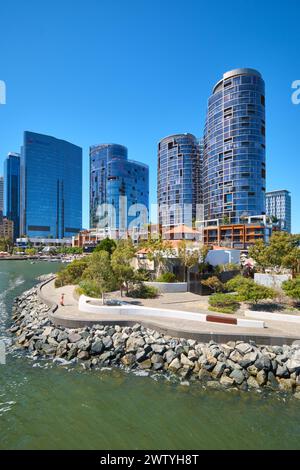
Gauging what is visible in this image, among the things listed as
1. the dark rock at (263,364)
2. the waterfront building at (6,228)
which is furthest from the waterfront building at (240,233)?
the waterfront building at (6,228)

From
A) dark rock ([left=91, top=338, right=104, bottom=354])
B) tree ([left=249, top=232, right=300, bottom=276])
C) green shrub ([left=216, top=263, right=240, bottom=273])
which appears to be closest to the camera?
dark rock ([left=91, top=338, right=104, bottom=354])

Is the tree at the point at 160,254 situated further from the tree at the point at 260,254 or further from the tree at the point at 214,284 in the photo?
the tree at the point at 260,254

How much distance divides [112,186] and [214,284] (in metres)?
141

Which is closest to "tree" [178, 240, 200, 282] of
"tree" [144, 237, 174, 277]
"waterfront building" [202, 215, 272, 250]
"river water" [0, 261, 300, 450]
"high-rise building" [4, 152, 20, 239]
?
"tree" [144, 237, 174, 277]

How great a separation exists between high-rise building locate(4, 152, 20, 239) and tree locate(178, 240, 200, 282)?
175m

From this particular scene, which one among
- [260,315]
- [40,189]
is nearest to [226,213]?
[260,315]

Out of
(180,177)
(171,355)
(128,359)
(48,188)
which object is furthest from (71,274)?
(48,188)

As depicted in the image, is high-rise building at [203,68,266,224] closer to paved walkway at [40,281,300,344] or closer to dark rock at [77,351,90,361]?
paved walkway at [40,281,300,344]

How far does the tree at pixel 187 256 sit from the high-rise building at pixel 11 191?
17467cm

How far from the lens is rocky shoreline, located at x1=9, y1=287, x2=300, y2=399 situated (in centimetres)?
1197

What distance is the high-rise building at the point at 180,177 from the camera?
124 m

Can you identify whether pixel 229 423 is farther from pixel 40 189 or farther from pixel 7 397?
pixel 40 189

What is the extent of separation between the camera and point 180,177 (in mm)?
124750

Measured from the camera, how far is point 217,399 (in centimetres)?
1067
